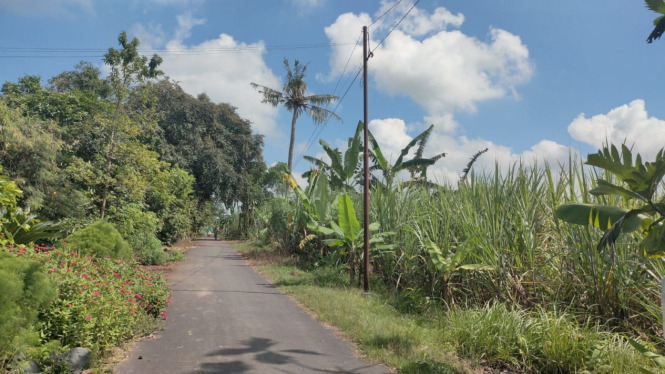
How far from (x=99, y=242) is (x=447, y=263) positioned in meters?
7.36

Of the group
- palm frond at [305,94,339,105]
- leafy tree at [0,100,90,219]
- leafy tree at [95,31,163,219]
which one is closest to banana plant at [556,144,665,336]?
leafy tree at [0,100,90,219]

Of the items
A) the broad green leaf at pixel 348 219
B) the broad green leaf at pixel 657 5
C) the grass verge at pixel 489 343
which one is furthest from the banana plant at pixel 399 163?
the broad green leaf at pixel 657 5

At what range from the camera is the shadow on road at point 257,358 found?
17.9 feet

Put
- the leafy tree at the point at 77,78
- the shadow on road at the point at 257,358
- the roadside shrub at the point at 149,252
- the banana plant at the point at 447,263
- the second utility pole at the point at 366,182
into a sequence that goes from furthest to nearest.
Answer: the leafy tree at the point at 77,78 < the roadside shrub at the point at 149,252 < the second utility pole at the point at 366,182 < the banana plant at the point at 447,263 < the shadow on road at the point at 257,358

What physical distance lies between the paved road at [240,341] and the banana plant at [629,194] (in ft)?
10.5

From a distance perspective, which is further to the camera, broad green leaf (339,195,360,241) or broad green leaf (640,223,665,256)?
broad green leaf (339,195,360,241)

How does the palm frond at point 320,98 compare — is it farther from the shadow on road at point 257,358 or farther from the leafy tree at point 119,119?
the shadow on road at point 257,358

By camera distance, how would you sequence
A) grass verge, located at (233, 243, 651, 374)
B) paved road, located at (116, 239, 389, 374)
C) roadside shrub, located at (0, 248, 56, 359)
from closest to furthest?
roadside shrub, located at (0, 248, 56, 359)
grass verge, located at (233, 243, 651, 374)
paved road, located at (116, 239, 389, 374)

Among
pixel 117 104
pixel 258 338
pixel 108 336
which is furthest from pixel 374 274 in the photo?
pixel 117 104

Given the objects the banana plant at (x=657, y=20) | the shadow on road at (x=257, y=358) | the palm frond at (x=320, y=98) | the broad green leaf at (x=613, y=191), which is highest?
the palm frond at (x=320, y=98)

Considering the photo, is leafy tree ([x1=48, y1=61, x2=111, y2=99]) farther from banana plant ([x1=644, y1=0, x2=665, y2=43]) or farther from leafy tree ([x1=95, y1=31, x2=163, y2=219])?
banana plant ([x1=644, y1=0, x2=665, y2=43])

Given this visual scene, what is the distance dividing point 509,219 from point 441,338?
9.59ft

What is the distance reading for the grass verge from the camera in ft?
17.5

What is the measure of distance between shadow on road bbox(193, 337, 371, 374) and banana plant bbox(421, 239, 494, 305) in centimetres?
326
